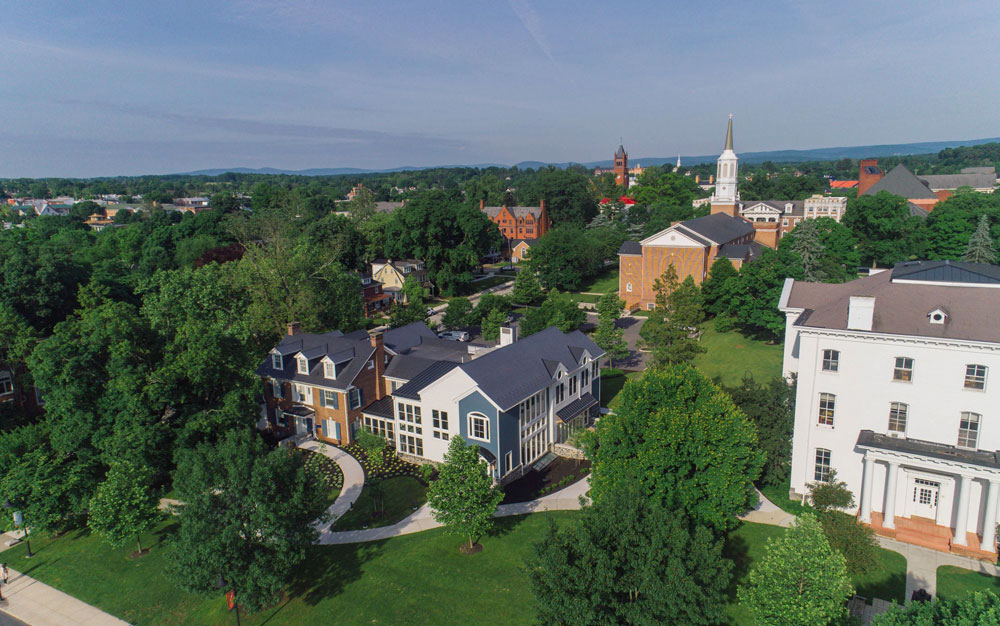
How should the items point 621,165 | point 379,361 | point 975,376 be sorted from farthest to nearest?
point 621,165 < point 379,361 < point 975,376

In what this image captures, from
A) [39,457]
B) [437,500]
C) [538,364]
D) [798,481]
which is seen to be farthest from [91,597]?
[798,481]

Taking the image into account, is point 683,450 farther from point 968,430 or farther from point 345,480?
point 345,480

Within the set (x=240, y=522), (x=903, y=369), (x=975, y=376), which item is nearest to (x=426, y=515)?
(x=240, y=522)

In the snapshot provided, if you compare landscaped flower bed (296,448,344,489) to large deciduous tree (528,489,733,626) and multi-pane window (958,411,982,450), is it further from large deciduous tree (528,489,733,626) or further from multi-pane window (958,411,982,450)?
multi-pane window (958,411,982,450)

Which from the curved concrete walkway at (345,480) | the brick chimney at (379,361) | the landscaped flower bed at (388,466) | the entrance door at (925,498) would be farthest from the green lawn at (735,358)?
the curved concrete walkway at (345,480)

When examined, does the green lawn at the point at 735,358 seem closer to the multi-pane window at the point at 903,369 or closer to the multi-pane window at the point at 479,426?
the multi-pane window at the point at 903,369

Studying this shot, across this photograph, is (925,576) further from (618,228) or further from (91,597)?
(618,228)

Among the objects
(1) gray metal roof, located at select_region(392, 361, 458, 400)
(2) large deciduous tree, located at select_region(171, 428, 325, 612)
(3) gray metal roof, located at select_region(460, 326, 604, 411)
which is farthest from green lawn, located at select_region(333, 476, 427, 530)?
(3) gray metal roof, located at select_region(460, 326, 604, 411)
